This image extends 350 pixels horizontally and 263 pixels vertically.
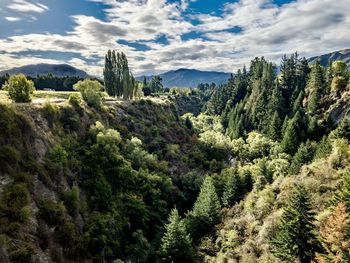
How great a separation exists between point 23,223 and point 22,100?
101 feet

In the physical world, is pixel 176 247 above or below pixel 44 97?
below

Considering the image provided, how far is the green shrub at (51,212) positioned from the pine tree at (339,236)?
3365 cm

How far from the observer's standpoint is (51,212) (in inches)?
1687

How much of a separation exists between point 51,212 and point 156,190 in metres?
28.1

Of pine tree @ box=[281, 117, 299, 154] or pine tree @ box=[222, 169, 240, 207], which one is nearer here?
pine tree @ box=[222, 169, 240, 207]

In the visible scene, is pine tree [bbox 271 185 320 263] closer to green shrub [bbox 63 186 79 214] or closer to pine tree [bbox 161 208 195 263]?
pine tree [bbox 161 208 195 263]

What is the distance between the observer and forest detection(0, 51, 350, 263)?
127 ft

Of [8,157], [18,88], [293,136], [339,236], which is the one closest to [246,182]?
[293,136]

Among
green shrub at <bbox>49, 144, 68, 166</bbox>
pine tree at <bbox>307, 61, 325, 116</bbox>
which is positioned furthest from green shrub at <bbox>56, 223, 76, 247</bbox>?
pine tree at <bbox>307, 61, 325, 116</bbox>

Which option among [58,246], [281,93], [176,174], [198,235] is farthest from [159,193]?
[281,93]

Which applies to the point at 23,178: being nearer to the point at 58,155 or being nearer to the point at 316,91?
the point at 58,155

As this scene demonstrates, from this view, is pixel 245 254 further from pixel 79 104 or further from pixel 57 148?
pixel 79 104

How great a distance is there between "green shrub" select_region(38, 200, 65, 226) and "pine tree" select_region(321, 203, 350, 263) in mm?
33652

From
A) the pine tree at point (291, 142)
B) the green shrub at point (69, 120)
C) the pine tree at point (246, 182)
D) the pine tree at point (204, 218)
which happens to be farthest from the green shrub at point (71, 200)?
the pine tree at point (291, 142)
